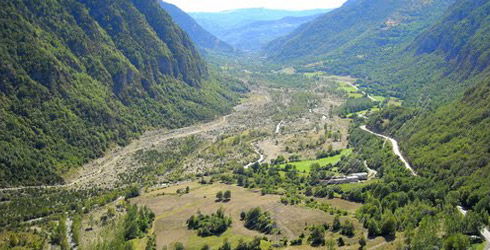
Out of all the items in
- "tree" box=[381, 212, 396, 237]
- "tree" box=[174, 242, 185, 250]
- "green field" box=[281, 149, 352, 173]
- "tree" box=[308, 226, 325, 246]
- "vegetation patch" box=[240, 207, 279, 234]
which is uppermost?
"tree" box=[381, 212, 396, 237]

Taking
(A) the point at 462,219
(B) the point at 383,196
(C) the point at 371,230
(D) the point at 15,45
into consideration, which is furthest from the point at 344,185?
(D) the point at 15,45

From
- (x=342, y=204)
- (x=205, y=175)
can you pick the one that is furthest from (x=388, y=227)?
(x=205, y=175)

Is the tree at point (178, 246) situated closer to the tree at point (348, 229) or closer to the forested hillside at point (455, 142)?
the tree at point (348, 229)

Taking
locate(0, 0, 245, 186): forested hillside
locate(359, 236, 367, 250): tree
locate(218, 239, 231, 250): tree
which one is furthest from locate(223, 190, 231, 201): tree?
locate(0, 0, 245, 186): forested hillside

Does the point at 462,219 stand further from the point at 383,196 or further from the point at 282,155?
the point at 282,155

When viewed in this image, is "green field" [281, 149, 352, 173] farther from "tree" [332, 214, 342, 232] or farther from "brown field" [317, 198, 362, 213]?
"tree" [332, 214, 342, 232]

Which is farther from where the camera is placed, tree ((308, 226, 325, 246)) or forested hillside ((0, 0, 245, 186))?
forested hillside ((0, 0, 245, 186))

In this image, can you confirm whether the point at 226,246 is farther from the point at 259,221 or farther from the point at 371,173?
the point at 371,173

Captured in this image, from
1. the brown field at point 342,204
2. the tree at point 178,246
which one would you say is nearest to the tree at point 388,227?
the brown field at point 342,204

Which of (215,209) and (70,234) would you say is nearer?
(70,234)
